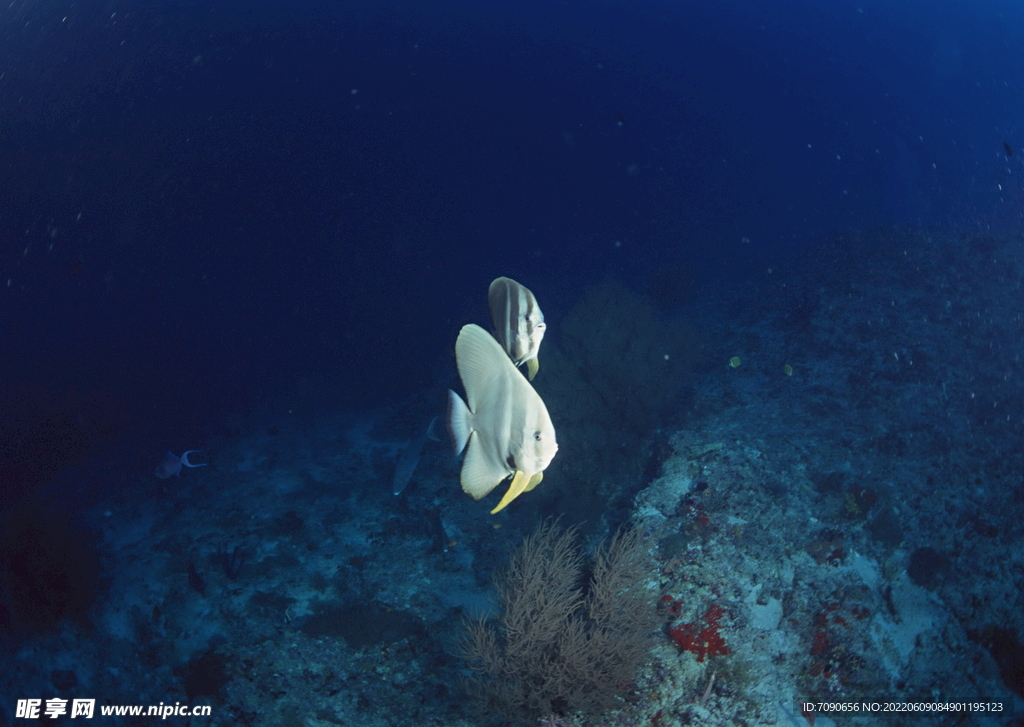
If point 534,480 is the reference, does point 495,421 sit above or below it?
above

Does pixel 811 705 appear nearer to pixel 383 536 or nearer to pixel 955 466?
pixel 955 466

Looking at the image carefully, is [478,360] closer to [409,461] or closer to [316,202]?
[409,461]

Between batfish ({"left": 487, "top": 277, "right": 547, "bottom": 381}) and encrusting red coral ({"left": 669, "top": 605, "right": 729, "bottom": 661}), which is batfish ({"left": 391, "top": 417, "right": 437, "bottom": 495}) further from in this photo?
batfish ({"left": 487, "top": 277, "right": 547, "bottom": 381})

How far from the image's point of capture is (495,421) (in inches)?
50.0

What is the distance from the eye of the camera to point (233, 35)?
3153 cm

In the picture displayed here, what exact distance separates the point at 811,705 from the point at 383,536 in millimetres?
4855

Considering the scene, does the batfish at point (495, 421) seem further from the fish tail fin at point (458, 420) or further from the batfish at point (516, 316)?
the batfish at point (516, 316)

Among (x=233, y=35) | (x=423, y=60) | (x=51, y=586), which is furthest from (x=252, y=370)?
(x=423, y=60)

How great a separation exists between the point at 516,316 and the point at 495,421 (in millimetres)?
574

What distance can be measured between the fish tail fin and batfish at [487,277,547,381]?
0.43 metres

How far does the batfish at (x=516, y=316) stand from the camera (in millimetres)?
1719

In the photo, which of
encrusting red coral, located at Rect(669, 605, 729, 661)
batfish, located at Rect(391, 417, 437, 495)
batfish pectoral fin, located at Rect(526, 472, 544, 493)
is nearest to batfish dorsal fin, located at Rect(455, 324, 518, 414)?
batfish pectoral fin, located at Rect(526, 472, 544, 493)

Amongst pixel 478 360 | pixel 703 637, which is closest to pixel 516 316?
pixel 478 360

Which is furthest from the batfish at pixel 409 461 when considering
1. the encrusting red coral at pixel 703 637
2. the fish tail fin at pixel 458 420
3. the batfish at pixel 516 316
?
the fish tail fin at pixel 458 420
